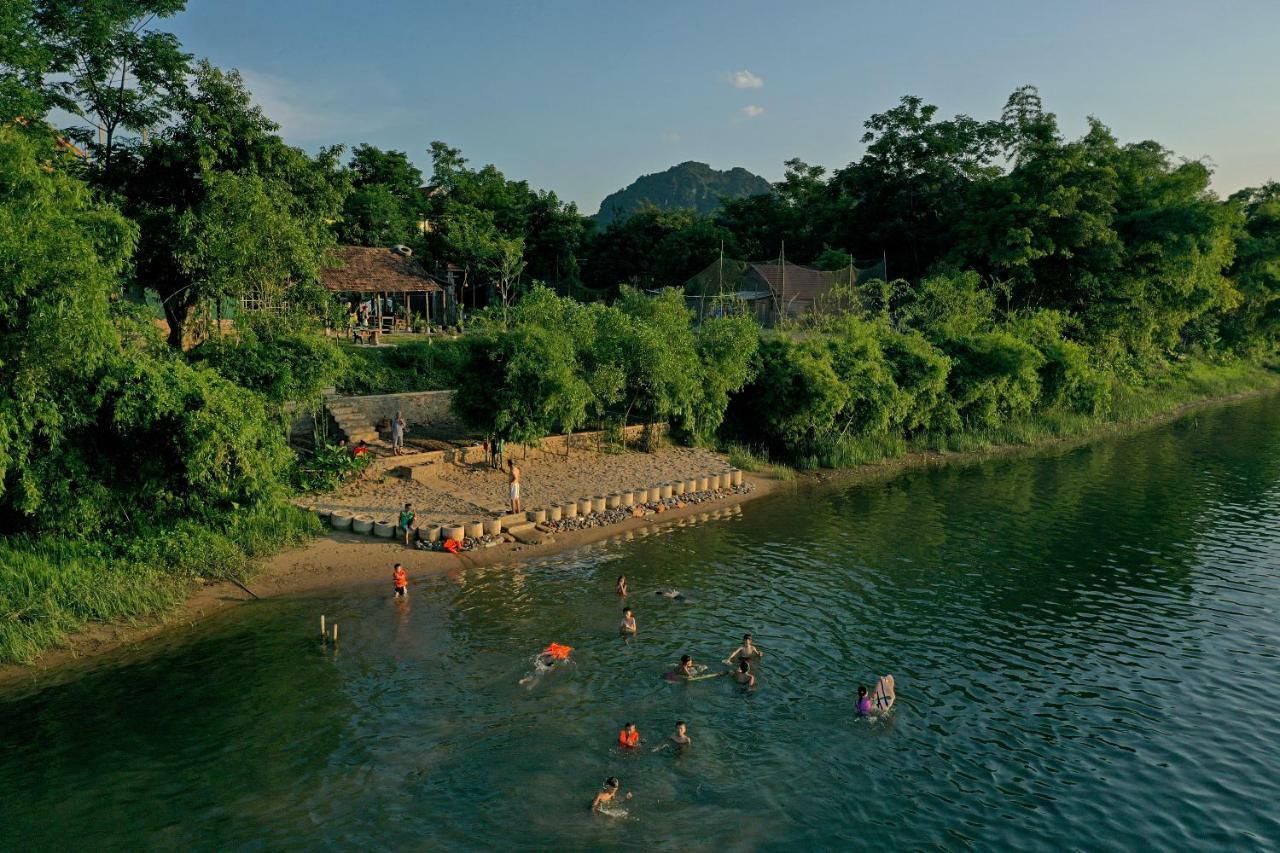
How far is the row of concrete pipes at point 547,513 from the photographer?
93.1ft

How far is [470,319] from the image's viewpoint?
48.5 meters

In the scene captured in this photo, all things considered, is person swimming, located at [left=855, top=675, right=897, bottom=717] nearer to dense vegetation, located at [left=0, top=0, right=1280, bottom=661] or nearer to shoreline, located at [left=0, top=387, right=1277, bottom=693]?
shoreline, located at [left=0, top=387, right=1277, bottom=693]

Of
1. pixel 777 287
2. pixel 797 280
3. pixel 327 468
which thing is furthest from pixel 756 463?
pixel 797 280

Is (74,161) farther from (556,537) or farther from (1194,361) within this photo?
(1194,361)

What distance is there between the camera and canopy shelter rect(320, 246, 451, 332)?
50.4 m

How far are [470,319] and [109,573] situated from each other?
28228mm

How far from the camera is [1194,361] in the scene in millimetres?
74188

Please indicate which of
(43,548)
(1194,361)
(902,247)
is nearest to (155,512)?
(43,548)

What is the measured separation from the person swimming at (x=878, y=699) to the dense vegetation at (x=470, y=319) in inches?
670

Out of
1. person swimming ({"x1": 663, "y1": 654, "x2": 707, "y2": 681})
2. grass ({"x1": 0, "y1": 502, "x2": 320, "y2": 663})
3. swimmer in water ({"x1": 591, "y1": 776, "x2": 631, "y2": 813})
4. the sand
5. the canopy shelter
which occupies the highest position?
the canopy shelter

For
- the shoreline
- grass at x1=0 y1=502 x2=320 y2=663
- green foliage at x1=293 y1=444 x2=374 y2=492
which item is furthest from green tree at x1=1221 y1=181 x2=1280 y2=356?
grass at x1=0 y1=502 x2=320 y2=663

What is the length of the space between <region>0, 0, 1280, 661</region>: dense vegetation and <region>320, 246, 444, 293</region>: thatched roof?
689 cm

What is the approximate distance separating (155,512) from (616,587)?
1335 cm

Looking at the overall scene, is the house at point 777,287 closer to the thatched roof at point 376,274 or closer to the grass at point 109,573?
the thatched roof at point 376,274
